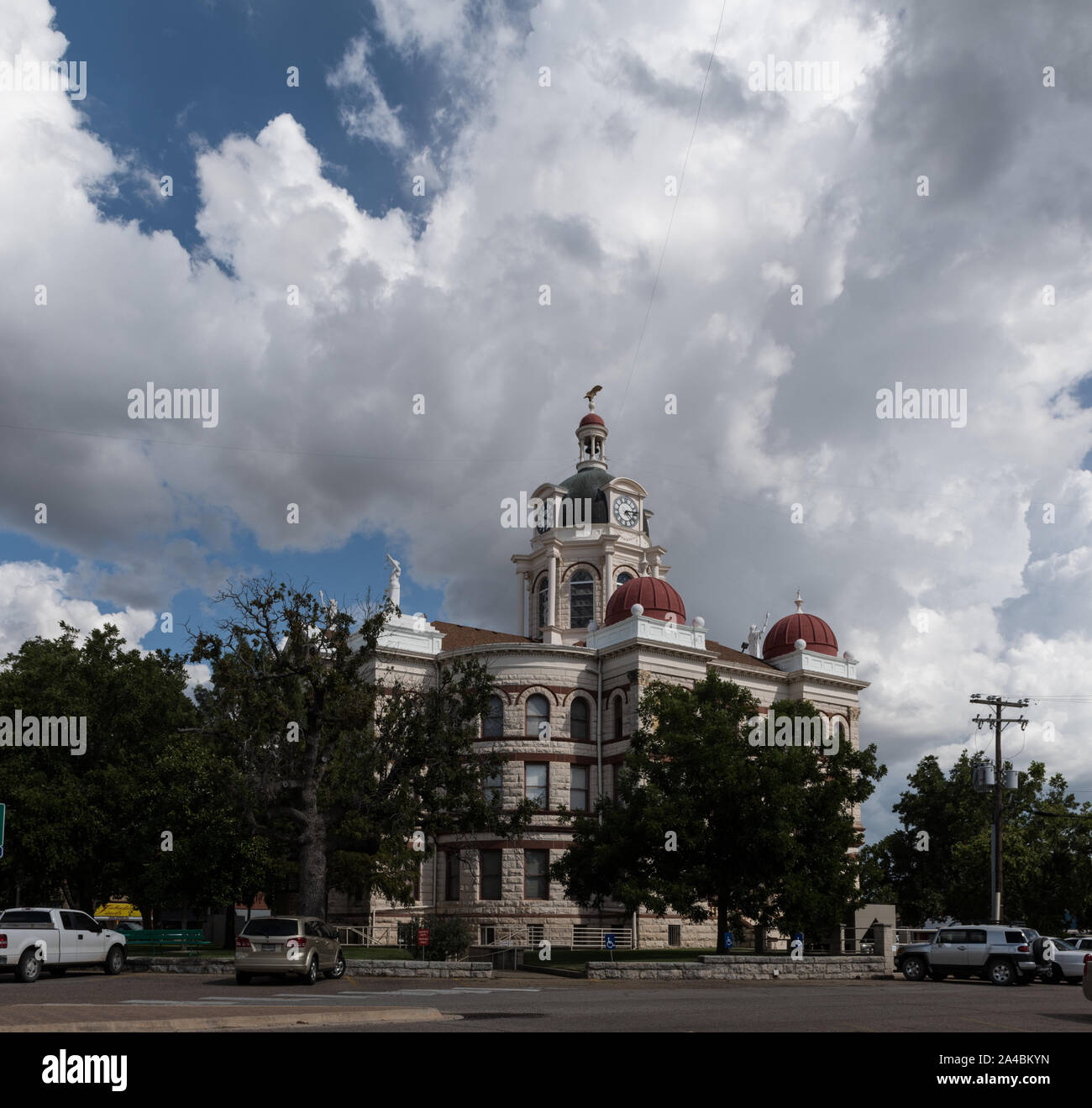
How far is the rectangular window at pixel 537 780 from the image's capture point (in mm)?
47000

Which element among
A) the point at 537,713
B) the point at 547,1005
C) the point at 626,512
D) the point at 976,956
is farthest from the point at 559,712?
the point at 547,1005

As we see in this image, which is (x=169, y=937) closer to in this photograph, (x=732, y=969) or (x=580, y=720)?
(x=732, y=969)

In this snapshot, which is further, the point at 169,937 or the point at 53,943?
the point at 169,937

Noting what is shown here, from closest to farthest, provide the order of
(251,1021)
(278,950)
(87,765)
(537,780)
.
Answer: (251,1021), (278,950), (87,765), (537,780)

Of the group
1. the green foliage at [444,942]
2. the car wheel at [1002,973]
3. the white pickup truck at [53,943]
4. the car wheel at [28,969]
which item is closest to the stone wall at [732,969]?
the car wheel at [1002,973]

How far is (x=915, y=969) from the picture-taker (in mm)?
30125

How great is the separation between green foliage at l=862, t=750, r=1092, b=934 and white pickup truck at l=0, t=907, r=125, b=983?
32.2 meters

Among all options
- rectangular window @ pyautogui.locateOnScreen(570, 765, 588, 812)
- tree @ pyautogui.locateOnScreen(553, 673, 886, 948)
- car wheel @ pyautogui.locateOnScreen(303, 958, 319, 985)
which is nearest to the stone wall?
tree @ pyautogui.locateOnScreen(553, 673, 886, 948)

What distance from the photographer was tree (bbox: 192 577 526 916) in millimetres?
31156

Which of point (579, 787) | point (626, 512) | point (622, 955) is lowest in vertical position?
point (622, 955)

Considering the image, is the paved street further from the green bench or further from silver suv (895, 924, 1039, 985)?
the green bench

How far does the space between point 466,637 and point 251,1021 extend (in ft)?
131

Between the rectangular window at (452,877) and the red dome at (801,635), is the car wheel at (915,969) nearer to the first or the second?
the rectangular window at (452,877)
